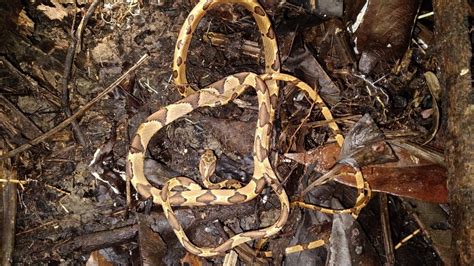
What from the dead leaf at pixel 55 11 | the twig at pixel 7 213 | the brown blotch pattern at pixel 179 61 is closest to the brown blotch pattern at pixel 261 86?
the brown blotch pattern at pixel 179 61

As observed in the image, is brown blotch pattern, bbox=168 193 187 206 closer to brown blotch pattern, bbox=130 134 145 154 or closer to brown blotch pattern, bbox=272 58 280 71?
brown blotch pattern, bbox=130 134 145 154

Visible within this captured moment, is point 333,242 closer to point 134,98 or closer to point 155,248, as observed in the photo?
point 155,248

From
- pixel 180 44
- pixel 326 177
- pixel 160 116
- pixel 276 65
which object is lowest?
pixel 326 177

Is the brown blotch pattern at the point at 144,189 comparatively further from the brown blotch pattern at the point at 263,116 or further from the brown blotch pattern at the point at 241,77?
the brown blotch pattern at the point at 241,77

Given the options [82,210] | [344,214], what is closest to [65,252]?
[82,210]

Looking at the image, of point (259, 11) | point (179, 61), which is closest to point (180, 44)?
point (179, 61)

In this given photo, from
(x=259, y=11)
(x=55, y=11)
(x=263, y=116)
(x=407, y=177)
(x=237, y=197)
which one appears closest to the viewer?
(x=407, y=177)

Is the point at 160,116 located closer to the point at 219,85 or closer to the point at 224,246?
the point at 219,85
